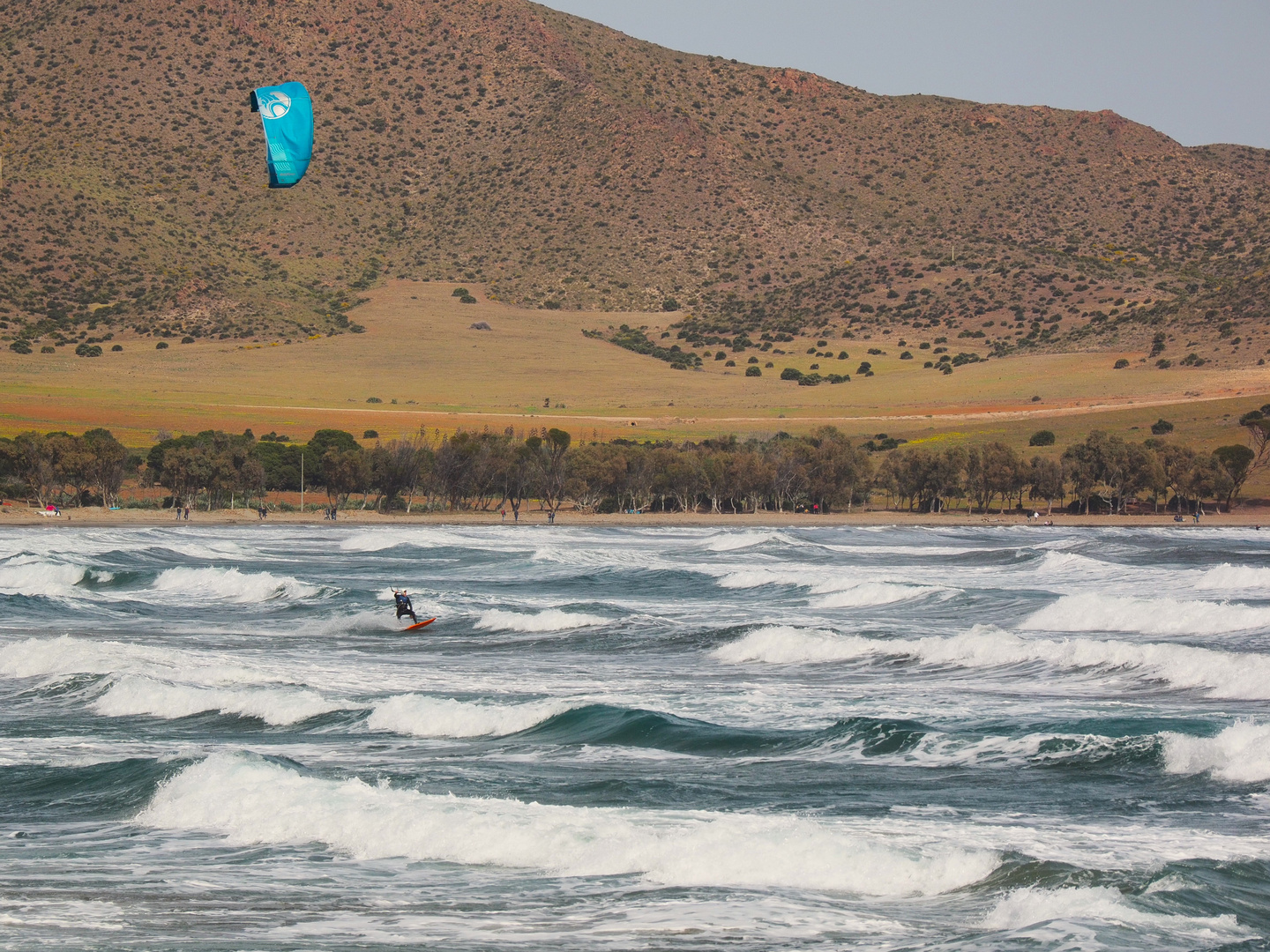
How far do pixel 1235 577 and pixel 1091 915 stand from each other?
37916 millimetres

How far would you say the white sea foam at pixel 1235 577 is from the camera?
4588 cm

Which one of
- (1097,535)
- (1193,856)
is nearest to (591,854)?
(1193,856)

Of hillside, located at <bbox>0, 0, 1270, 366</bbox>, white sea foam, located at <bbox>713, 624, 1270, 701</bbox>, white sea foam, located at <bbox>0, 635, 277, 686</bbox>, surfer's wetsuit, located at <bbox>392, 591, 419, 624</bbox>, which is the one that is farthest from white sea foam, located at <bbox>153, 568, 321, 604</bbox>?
hillside, located at <bbox>0, 0, 1270, 366</bbox>

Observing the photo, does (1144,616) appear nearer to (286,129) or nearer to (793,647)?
(793,647)

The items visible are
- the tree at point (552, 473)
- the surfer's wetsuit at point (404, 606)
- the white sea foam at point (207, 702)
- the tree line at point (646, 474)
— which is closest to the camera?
the white sea foam at point (207, 702)

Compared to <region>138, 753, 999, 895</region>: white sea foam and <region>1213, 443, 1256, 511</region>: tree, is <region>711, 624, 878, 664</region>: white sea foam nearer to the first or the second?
<region>138, 753, 999, 895</region>: white sea foam

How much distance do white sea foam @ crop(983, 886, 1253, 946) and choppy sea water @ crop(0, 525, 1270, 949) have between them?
0.13 feet

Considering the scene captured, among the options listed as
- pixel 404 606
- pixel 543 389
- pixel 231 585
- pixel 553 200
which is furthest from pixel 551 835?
pixel 553 200

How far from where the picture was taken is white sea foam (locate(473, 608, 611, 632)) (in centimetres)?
Answer: 3688

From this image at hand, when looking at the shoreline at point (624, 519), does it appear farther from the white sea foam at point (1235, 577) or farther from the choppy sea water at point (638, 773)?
the choppy sea water at point (638, 773)

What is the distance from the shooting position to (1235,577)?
155 ft

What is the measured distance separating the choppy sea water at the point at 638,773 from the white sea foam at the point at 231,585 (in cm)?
152

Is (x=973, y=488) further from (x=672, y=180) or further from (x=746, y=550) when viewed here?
(x=672, y=180)

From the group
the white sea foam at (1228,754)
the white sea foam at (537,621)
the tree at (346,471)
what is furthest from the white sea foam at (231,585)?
the tree at (346,471)
